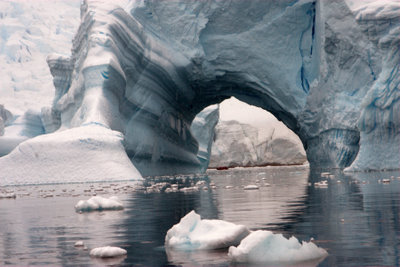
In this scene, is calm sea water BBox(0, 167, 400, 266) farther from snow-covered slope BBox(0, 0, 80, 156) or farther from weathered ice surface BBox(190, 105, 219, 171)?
snow-covered slope BBox(0, 0, 80, 156)

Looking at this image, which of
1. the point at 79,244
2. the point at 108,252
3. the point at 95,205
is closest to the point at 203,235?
the point at 108,252

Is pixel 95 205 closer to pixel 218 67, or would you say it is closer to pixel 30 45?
pixel 218 67

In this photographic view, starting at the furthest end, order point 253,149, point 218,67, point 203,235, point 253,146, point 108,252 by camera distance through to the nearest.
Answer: point 253,146
point 253,149
point 218,67
point 203,235
point 108,252

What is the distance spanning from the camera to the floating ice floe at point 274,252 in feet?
6.95

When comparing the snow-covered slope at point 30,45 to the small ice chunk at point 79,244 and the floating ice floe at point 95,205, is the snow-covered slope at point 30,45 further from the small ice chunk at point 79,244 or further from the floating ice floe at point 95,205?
the small ice chunk at point 79,244

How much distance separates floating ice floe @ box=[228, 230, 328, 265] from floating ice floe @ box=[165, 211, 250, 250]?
1.14 feet

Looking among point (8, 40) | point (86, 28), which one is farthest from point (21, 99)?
point (86, 28)

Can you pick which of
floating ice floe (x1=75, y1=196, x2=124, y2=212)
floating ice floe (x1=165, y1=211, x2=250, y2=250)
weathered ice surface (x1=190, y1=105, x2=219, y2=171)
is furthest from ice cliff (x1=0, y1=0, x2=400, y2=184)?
floating ice floe (x1=165, y1=211, x2=250, y2=250)

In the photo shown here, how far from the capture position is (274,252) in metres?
2.16

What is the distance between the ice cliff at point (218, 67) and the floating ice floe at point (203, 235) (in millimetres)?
11475

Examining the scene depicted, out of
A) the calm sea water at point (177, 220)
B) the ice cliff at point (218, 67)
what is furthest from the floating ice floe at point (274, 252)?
the ice cliff at point (218, 67)

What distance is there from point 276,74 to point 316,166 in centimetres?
342

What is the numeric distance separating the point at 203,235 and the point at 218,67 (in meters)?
16.5

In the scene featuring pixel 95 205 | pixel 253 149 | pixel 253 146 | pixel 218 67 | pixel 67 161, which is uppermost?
pixel 218 67
